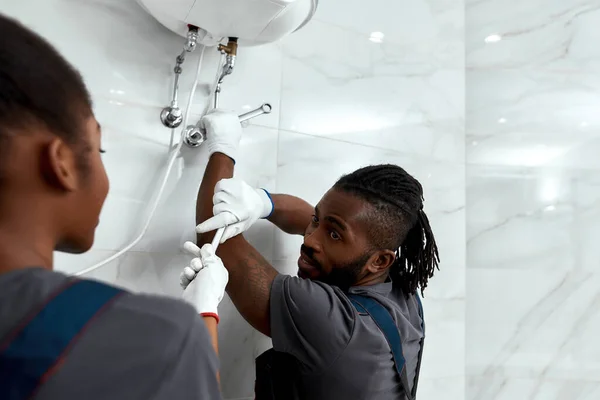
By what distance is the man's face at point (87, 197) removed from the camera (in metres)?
0.58

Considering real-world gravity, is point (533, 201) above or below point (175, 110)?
below

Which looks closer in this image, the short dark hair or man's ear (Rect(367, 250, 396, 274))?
the short dark hair

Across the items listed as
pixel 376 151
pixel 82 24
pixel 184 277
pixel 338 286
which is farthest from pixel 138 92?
pixel 376 151

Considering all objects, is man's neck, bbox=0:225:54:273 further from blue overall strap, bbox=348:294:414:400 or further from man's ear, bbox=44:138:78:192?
blue overall strap, bbox=348:294:414:400

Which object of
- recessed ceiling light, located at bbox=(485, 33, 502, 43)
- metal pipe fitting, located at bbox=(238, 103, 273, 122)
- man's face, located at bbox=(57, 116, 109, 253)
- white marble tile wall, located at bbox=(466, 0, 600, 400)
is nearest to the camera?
man's face, located at bbox=(57, 116, 109, 253)

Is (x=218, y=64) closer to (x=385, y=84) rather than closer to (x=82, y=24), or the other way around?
(x=82, y=24)

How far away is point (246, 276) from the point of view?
3.43ft

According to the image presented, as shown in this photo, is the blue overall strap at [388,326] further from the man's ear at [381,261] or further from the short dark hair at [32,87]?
the short dark hair at [32,87]

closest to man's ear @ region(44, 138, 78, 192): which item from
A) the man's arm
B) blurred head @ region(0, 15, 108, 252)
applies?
blurred head @ region(0, 15, 108, 252)

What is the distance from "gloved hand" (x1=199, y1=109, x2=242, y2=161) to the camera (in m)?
1.19

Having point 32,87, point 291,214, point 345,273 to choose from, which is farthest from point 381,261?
point 32,87

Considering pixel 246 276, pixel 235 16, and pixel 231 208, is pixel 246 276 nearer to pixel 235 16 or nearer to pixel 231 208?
pixel 231 208

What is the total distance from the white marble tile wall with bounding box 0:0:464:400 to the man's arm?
13 cm

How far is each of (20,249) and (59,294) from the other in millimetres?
95
